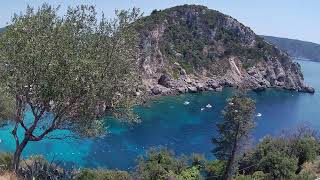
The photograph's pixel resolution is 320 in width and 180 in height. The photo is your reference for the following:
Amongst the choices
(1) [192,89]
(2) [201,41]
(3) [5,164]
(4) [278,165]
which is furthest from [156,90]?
(3) [5,164]

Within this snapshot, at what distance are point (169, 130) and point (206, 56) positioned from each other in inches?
3342

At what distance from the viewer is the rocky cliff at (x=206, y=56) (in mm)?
147750

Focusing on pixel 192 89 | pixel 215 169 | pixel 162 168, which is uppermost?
pixel 192 89

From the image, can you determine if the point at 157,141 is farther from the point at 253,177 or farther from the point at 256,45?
the point at 256,45

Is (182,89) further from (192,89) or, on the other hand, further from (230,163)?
(230,163)

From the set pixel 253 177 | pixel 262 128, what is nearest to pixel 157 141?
pixel 262 128

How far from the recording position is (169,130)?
94062mm

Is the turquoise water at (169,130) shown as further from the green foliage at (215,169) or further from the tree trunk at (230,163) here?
the tree trunk at (230,163)

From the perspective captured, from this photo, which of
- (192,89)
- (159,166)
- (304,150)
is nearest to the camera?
(159,166)

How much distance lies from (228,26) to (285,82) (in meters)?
36.9

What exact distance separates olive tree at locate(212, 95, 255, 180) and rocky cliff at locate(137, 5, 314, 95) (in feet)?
276

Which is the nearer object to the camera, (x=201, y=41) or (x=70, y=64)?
(x=70, y=64)

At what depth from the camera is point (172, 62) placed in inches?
6176

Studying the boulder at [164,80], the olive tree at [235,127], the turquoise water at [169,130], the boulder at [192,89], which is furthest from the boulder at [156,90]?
the olive tree at [235,127]
